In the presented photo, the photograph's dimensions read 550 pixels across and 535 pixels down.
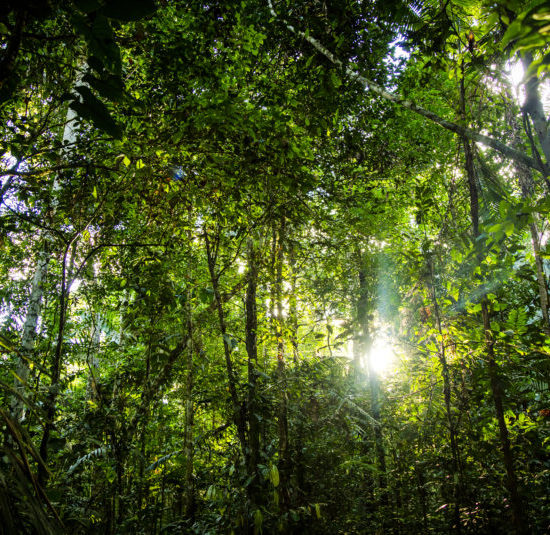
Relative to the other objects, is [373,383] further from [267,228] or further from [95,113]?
[95,113]

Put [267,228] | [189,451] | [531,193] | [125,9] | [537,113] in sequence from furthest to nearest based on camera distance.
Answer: [531,193]
[267,228]
[189,451]
[537,113]
[125,9]

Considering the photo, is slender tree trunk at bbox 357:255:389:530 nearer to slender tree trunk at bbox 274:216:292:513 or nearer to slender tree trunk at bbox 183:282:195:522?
slender tree trunk at bbox 274:216:292:513

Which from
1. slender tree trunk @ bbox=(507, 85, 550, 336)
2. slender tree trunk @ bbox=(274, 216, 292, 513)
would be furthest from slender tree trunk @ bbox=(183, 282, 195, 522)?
slender tree trunk @ bbox=(507, 85, 550, 336)

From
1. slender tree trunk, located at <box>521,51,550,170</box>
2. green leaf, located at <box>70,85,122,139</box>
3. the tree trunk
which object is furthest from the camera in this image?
the tree trunk

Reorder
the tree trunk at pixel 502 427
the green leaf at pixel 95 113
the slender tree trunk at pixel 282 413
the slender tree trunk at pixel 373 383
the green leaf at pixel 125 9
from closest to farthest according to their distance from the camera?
the green leaf at pixel 125 9
the green leaf at pixel 95 113
the tree trunk at pixel 502 427
the slender tree trunk at pixel 282 413
the slender tree trunk at pixel 373 383

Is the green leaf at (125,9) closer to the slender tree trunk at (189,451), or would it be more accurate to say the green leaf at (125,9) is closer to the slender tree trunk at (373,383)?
the slender tree trunk at (189,451)

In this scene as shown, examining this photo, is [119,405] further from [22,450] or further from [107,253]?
[22,450]

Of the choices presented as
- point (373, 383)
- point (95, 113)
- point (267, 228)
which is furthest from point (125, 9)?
point (373, 383)

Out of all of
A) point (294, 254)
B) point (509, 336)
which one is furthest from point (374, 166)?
point (509, 336)

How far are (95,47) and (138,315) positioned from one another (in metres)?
3.09

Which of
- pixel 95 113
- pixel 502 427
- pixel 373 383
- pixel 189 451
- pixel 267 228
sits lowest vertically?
pixel 189 451

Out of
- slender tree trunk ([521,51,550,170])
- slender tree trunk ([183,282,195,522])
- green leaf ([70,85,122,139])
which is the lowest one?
slender tree trunk ([183,282,195,522])

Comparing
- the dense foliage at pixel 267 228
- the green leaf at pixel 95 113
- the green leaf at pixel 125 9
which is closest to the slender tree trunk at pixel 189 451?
the dense foliage at pixel 267 228

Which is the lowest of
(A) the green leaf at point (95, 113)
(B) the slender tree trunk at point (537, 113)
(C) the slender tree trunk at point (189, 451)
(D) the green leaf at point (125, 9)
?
(C) the slender tree trunk at point (189, 451)
